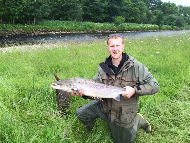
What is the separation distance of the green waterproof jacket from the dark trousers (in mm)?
112

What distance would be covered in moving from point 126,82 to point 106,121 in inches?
32.4

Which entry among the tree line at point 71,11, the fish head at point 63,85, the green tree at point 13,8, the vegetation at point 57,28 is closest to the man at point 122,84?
the fish head at point 63,85

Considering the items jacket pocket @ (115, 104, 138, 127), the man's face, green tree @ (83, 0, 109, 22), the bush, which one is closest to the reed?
the bush

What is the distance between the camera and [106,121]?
2.63 m

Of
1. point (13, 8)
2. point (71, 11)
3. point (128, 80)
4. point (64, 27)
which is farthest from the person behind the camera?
point (71, 11)

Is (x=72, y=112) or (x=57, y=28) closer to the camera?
(x=72, y=112)

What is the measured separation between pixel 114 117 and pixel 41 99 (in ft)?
5.69

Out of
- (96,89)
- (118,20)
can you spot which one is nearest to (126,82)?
(96,89)

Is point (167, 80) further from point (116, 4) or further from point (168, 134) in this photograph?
point (116, 4)

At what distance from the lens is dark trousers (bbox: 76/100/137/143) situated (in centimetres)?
250

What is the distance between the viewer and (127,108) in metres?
2.40

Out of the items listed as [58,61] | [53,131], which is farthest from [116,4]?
[53,131]

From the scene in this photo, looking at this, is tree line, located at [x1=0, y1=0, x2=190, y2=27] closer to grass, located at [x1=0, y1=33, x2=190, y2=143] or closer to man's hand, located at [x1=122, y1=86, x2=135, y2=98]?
grass, located at [x1=0, y1=33, x2=190, y2=143]

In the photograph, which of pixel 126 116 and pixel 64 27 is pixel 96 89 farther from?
pixel 64 27
